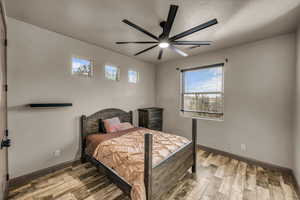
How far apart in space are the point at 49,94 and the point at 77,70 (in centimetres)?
75

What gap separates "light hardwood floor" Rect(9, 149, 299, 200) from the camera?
1.80 meters

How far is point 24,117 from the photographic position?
210 centimetres

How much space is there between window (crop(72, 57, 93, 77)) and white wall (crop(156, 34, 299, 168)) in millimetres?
3030

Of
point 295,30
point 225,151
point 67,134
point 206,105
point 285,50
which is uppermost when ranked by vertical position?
point 295,30

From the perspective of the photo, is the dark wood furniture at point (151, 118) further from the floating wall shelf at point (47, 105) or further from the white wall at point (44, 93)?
the floating wall shelf at point (47, 105)

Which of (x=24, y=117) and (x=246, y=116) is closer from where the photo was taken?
(x=24, y=117)

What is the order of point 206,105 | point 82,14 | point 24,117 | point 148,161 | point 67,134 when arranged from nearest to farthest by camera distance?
point 148,161, point 82,14, point 24,117, point 67,134, point 206,105

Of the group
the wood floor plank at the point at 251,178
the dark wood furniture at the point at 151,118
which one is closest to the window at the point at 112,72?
the dark wood furniture at the point at 151,118

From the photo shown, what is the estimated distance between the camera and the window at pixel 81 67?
271 cm

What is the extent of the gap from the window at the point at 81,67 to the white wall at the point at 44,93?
0.37ft

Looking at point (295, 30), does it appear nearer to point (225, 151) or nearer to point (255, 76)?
point (255, 76)

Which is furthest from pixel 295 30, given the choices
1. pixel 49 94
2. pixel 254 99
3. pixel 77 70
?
pixel 49 94

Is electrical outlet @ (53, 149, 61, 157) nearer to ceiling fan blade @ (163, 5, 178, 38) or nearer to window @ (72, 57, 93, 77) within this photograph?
window @ (72, 57, 93, 77)

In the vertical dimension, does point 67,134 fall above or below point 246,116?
below
